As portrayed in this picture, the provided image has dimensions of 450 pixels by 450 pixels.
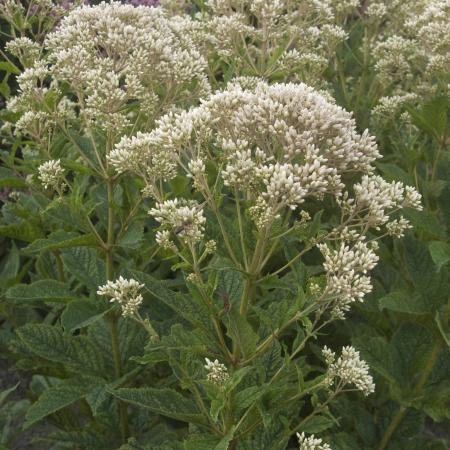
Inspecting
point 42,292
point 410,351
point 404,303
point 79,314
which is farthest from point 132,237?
point 410,351

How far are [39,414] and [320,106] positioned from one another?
2297 millimetres

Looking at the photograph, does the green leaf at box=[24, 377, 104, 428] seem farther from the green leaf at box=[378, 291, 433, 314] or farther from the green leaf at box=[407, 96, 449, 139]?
the green leaf at box=[407, 96, 449, 139]

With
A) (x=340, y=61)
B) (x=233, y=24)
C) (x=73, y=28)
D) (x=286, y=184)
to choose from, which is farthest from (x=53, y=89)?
(x=340, y=61)

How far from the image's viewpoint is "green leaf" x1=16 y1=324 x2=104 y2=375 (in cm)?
379

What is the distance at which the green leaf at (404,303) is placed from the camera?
370cm

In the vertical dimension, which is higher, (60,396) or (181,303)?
(181,303)

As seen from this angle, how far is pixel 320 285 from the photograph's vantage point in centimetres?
290

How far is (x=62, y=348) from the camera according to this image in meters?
3.84

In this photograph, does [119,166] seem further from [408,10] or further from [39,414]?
[408,10]

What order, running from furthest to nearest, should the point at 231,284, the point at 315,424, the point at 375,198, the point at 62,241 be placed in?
the point at 62,241 < the point at 231,284 < the point at 315,424 < the point at 375,198

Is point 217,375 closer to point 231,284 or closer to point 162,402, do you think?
point 162,402

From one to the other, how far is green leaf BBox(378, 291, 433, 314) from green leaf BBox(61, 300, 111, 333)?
164cm

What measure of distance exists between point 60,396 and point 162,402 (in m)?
0.88

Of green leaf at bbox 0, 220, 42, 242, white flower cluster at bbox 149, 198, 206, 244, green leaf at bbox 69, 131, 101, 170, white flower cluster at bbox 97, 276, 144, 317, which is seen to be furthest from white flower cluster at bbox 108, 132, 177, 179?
green leaf at bbox 0, 220, 42, 242
